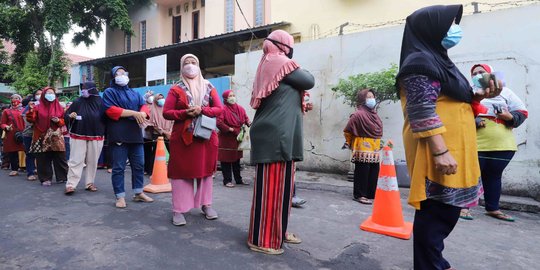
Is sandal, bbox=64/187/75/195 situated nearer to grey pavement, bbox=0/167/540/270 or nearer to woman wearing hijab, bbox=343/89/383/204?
grey pavement, bbox=0/167/540/270

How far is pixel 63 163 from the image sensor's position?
5.88 m

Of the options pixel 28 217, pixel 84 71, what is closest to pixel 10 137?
pixel 28 217

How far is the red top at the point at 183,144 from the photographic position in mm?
3348

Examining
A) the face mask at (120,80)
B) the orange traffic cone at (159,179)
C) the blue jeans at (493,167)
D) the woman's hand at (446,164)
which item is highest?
the face mask at (120,80)

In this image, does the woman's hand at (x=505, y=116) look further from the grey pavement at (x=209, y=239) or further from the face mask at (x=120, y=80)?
the face mask at (x=120, y=80)

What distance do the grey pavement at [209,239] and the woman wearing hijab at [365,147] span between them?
38 cm

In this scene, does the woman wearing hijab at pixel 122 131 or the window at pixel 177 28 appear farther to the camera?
the window at pixel 177 28

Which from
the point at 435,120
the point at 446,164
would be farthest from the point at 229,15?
the point at 446,164

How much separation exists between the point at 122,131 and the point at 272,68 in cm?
227

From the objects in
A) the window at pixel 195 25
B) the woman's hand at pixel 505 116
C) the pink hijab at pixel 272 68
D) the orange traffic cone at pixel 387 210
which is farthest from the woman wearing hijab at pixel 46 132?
the window at pixel 195 25

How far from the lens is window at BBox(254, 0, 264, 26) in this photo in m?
11.7

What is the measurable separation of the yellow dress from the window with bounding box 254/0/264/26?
10.4 m

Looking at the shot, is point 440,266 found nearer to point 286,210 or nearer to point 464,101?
point 464,101

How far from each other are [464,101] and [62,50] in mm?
17690
